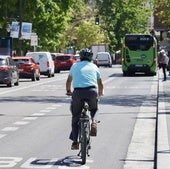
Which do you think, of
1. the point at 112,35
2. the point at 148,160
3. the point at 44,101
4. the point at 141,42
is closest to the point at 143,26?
the point at 112,35

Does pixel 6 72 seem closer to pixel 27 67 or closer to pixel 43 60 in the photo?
pixel 27 67

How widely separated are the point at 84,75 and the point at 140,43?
143ft

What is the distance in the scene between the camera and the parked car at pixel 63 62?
Result: 6414cm

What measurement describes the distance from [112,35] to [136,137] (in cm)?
9584

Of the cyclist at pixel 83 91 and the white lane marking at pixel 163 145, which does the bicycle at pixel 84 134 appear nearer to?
the cyclist at pixel 83 91

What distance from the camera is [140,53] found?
177 feet

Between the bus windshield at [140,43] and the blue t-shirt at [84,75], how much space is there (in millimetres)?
43240

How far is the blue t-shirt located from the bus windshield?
1702 inches

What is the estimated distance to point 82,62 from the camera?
35.5ft

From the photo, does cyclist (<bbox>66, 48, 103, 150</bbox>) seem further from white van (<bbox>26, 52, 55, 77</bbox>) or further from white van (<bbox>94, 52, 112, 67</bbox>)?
white van (<bbox>94, 52, 112, 67</bbox>)

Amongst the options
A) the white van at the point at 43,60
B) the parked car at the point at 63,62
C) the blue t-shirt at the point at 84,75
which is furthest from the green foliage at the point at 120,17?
the blue t-shirt at the point at 84,75

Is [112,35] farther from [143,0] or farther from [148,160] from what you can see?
[148,160]

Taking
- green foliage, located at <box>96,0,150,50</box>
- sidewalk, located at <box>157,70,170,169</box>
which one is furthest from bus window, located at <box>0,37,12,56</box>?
green foliage, located at <box>96,0,150,50</box>

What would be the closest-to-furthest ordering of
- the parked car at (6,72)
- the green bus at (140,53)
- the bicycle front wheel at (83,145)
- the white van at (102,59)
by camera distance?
the bicycle front wheel at (83,145), the parked car at (6,72), the green bus at (140,53), the white van at (102,59)
